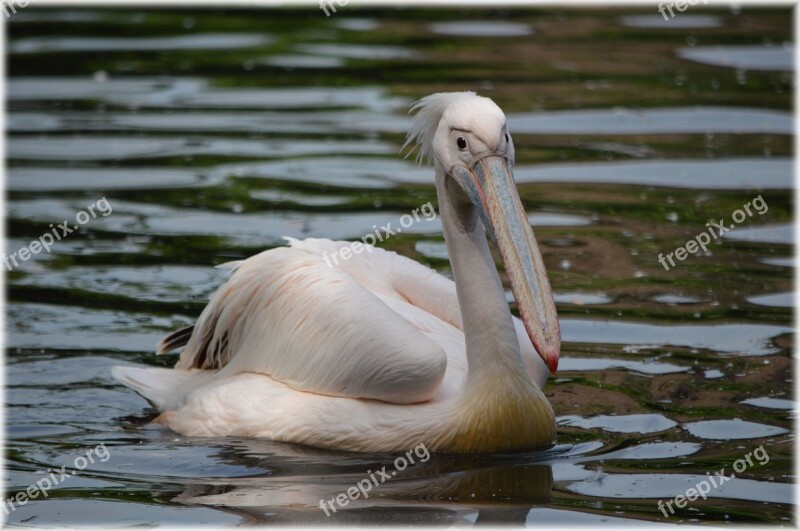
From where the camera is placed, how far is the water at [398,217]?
4.88m

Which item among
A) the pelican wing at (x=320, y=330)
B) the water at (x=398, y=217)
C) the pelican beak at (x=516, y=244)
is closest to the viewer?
the pelican beak at (x=516, y=244)

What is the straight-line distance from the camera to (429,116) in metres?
5.24

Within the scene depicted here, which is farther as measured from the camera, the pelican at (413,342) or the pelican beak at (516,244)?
the pelican at (413,342)

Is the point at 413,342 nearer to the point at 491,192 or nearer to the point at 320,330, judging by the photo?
the point at 320,330

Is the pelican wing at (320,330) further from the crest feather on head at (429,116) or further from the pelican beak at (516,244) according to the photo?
the crest feather on head at (429,116)

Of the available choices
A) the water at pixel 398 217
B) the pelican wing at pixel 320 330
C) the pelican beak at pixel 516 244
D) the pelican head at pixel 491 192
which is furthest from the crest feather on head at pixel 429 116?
the water at pixel 398 217

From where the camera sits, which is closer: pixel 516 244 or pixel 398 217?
pixel 516 244

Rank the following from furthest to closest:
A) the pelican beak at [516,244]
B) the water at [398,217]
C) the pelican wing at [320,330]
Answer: the pelican wing at [320,330] < the water at [398,217] < the pelican beak at [516,244]

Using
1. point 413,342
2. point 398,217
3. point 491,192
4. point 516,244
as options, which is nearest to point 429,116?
point 491,192

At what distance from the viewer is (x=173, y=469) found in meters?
5.07

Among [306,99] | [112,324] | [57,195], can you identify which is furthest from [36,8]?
[112,324]

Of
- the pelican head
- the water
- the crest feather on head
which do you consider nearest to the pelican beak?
the pelican head

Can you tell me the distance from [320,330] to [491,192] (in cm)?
89

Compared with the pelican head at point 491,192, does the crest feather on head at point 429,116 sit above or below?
above
